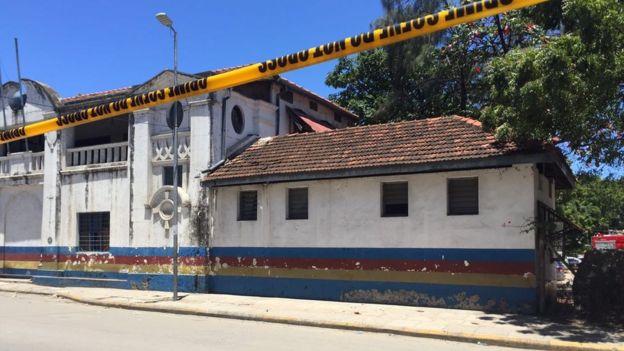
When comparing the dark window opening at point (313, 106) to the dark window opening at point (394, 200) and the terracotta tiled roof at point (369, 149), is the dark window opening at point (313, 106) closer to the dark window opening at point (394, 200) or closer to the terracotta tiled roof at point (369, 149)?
the terracotta tiled roof at point (369, 149)

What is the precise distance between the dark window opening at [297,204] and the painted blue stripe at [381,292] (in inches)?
69.3

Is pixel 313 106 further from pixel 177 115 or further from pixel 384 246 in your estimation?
pixel 384 246

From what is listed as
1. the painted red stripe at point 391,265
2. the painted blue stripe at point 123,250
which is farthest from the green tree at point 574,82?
the painted blue stripe at point 123,250

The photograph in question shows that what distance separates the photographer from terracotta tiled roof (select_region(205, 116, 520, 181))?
14129 mm

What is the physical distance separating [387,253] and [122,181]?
932cm

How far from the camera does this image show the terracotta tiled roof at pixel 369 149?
14129 mm

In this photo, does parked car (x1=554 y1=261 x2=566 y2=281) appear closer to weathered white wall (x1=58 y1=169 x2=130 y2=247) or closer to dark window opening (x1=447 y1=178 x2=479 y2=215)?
dark window opening (x1=447 y1=178 x2=479 y2=215)

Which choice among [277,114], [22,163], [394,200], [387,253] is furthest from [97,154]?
[387,253]

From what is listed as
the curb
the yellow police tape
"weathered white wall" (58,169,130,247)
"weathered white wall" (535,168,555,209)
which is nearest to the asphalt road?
the curb

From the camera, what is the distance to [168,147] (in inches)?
734

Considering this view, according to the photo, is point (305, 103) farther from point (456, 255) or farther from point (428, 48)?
point (456, 255)

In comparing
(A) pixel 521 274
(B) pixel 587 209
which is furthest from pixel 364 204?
(B) pixel 587 209

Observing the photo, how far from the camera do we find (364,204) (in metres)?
15.4

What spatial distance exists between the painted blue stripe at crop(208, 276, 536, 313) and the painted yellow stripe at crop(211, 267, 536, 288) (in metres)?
0.10
